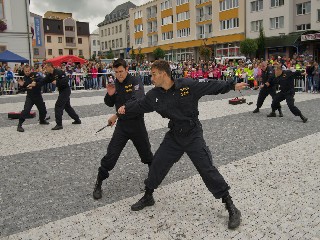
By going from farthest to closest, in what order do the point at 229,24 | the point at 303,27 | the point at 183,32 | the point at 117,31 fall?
the point at 117,31
the point at 183,32
the point at 229,24
the point at 303,27

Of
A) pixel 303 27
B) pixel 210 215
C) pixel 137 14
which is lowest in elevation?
pixel 210 215

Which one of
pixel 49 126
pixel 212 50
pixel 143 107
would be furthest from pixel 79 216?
pixel 212 50

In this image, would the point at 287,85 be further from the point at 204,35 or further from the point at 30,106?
the point at 204,35

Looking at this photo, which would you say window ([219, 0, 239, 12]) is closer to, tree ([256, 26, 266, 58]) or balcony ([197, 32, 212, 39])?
balcony ([197, 32, 212, 39])

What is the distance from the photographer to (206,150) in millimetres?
3881

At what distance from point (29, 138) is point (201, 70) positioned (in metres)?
17.8

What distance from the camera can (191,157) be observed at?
155 inches

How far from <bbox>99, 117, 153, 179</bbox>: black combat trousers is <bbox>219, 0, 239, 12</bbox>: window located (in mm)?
48592

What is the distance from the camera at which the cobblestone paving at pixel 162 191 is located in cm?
367

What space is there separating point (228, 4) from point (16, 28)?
30649 mm

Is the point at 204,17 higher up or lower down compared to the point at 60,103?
higher up

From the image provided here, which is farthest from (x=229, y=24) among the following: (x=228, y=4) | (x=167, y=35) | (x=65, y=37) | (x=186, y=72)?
(x=65, y=37)

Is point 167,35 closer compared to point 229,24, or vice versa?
point 229,24

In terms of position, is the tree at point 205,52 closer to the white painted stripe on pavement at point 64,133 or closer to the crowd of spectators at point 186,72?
the crowd of spectators at point 186,72
